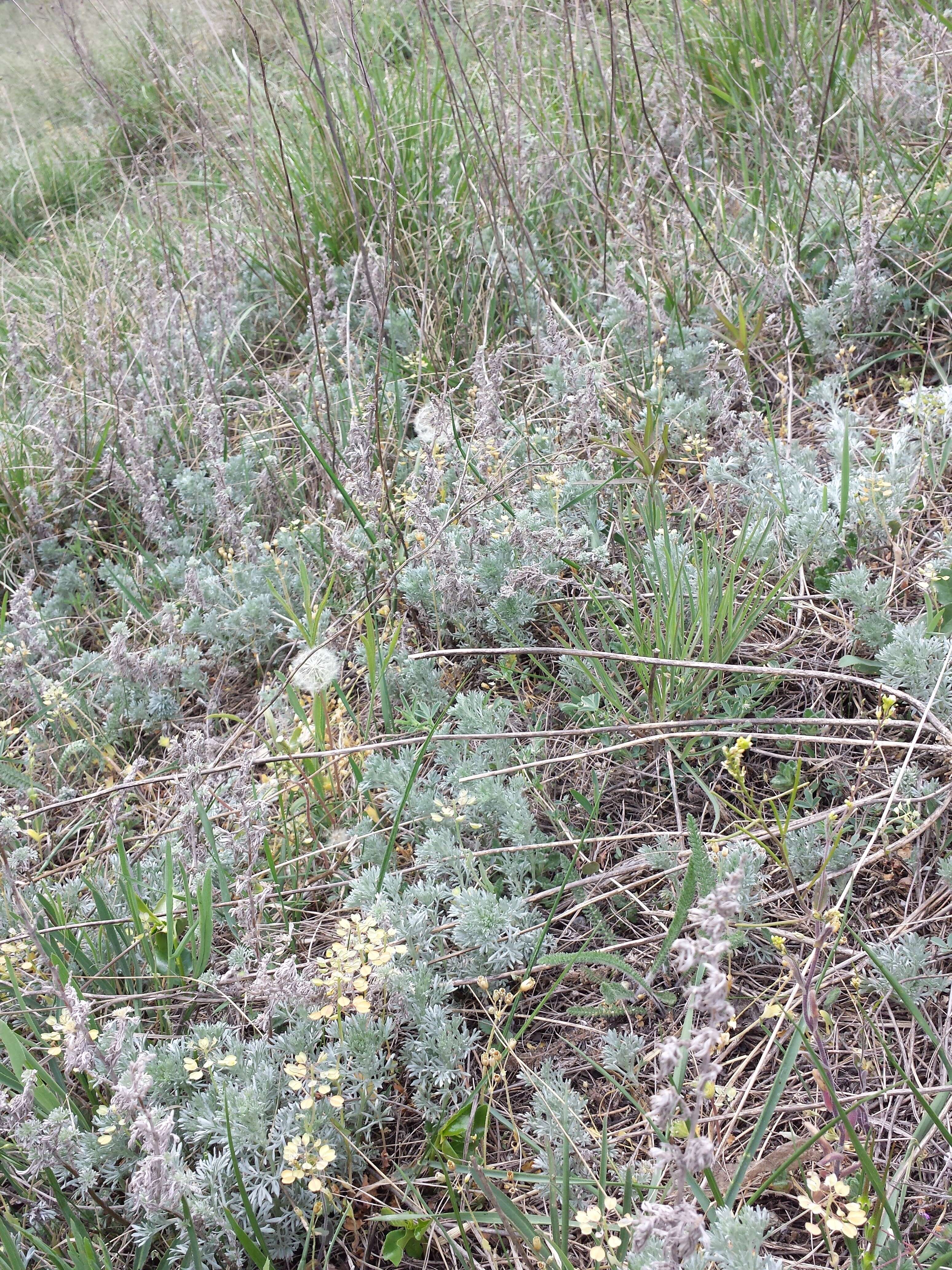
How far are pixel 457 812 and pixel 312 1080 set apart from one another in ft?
2.10

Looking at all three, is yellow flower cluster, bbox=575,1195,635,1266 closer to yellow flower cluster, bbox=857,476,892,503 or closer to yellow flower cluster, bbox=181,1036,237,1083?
yellow flower cluster, bbox=181,1036,237,1083

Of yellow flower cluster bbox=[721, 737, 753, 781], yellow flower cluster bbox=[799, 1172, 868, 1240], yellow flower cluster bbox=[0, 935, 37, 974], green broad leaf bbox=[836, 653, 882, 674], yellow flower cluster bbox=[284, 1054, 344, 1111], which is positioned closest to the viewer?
yellow flower cluster bbox=[799, 1172, 868, 1240]

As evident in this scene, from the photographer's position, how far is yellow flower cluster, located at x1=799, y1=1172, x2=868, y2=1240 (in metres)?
1.11

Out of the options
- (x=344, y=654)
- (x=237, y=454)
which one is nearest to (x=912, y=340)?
(x=344, y=654)

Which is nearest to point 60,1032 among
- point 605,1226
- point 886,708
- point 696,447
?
point 605,1226

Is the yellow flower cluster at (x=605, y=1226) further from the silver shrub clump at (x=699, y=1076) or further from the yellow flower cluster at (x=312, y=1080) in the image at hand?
the yellow flower cluster at (x=312, y=1080)

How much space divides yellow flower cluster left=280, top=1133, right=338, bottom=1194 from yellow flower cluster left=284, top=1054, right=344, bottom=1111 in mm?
48

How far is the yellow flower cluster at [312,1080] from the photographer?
1.39 m

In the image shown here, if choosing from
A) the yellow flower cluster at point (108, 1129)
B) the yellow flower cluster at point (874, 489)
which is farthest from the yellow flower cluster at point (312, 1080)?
the yellow flower cluster at point (874, 489)

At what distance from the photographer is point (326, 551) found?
2.84 meters

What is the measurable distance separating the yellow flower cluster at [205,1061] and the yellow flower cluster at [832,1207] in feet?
2.78

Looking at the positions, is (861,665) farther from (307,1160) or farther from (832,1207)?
(307,1160)

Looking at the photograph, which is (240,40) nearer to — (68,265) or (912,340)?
(68,265)

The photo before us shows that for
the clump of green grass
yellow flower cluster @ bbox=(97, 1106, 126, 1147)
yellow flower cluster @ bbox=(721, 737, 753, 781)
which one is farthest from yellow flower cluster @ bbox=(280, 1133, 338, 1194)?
yellow flower cluster @ bbox=(721, 737, 753, 781)
